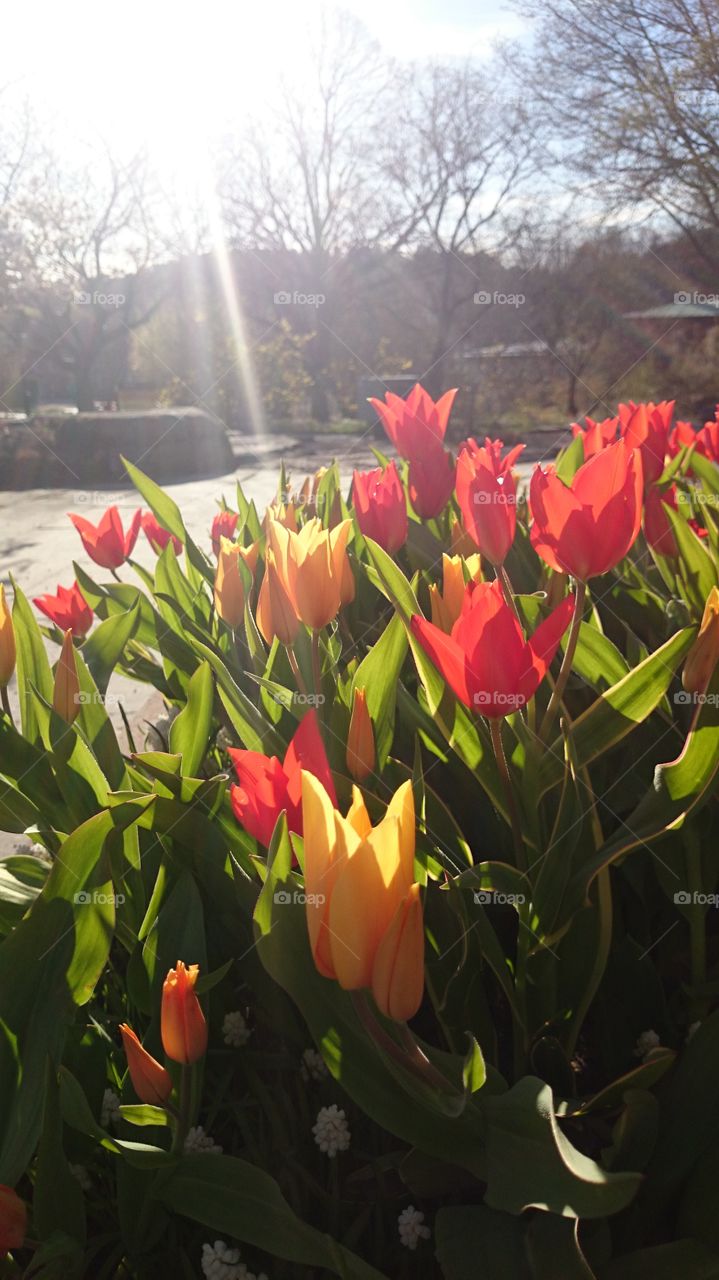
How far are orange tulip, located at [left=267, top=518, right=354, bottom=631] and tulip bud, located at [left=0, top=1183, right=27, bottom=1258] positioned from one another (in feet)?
1.83

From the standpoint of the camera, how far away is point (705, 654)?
907mm

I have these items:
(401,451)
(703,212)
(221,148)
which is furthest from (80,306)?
(401,451)

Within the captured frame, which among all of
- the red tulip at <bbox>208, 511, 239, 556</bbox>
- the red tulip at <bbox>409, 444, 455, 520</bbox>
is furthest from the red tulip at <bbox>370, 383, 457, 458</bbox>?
the red tulip at <bbox>208, 511, 239, 556</bbox>

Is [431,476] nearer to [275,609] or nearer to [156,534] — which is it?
[275,609]

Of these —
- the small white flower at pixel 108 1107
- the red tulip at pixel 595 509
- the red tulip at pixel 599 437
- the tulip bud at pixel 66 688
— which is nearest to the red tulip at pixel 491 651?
the red tulip at pixel 595 509

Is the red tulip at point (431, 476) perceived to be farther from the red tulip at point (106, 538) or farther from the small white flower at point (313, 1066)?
the small white flower at point (313, 1066)

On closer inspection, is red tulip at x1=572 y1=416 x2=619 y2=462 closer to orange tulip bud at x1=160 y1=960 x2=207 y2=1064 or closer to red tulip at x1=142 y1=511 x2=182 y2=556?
red tulip at x1=142 y1=511 x2=182 y2=556

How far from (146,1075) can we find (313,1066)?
29 cm

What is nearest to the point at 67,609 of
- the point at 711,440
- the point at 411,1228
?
the point at 411,1228

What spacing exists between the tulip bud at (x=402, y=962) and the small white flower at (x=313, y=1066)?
1.30 feet

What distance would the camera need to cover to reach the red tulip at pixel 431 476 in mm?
1440

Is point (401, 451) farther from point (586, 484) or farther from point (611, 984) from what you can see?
point (611, 984)

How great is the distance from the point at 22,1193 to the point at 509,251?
21.8m

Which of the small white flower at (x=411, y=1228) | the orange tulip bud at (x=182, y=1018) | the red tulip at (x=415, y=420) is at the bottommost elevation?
the small white flower at (x=411, y=1228)
